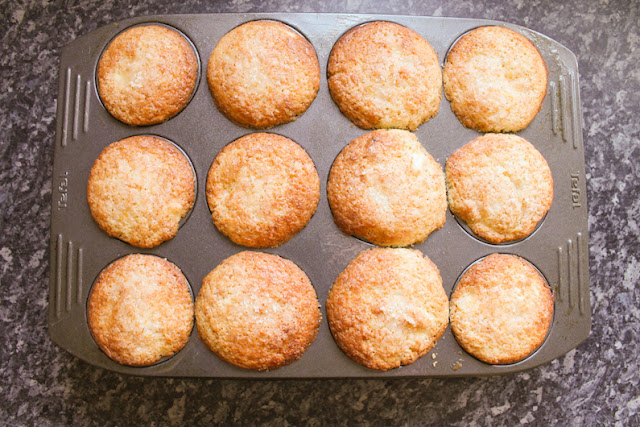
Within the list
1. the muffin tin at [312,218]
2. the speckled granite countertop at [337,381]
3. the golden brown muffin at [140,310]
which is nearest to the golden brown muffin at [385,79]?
the muffin tin at [312,218]

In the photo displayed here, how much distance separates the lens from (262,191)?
1.61 meters

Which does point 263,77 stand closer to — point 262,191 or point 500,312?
point 262,191

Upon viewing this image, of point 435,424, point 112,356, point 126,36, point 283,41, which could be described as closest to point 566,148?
point 283,41

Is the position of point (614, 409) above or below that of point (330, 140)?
below

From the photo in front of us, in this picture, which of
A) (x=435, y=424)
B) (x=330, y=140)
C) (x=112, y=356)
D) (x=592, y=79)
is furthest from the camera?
(x=592, y=79)

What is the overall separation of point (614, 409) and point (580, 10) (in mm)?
1800

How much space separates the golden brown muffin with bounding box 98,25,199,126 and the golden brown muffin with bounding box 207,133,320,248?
0.30 m

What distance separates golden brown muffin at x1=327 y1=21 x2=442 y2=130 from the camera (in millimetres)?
1665

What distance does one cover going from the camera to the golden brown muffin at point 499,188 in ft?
5.38

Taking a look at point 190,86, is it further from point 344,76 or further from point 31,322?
point 31,322

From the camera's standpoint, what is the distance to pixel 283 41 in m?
1.68

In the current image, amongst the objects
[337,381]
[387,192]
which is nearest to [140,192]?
[387,192]

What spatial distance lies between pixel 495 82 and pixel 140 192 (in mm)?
1358

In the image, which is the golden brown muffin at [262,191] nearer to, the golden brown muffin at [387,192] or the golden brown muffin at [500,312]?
the golden brown muffin at [387,192]
